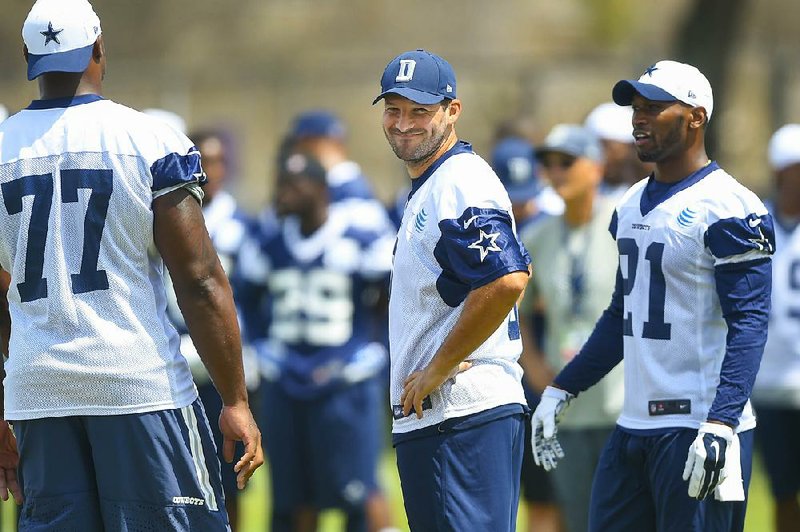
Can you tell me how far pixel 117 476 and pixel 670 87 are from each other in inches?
96.6

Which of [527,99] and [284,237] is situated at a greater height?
[527,99]

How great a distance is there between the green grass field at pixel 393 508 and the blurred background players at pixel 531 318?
1.55 metres

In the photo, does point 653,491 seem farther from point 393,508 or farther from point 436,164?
point 393,508

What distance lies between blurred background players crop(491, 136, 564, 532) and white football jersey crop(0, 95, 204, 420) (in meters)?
3.21

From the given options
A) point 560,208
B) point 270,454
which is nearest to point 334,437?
point 270,454

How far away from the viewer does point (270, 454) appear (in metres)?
8.15

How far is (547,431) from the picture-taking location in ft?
18.0

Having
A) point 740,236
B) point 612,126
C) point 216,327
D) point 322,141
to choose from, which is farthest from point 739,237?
point 322,141

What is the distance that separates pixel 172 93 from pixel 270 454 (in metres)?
9.82

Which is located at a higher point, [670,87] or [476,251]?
[670,87]

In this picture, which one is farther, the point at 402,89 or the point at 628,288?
the point at 628,288

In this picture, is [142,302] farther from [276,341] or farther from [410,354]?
[276,341]

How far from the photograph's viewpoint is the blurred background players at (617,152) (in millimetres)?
7598

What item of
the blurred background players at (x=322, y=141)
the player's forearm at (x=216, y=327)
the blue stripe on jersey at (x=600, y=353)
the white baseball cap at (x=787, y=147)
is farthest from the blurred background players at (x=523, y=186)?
the player's forearm at (x=216, y=327)
